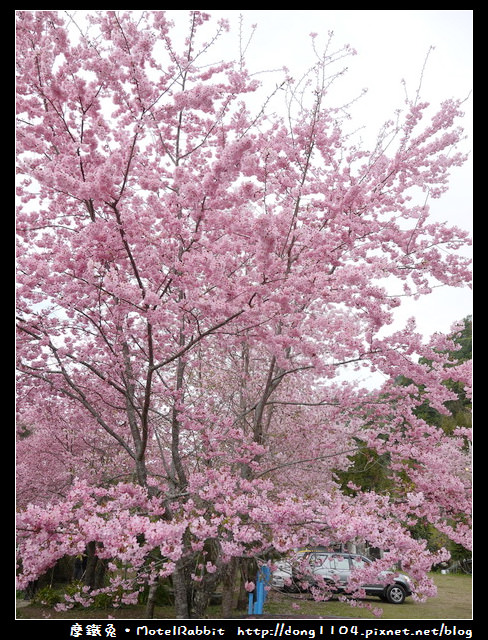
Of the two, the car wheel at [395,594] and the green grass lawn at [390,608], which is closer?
the green grass lawn at [390,608]

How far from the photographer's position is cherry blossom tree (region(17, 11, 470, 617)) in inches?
183

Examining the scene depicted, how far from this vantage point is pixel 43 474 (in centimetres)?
1056

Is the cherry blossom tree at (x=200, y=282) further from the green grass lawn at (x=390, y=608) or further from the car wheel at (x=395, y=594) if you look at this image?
the car wheel at (x=395, y=594)

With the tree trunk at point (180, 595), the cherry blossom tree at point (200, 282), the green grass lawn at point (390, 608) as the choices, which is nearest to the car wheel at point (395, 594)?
the green grass lawn at point (390, 608)

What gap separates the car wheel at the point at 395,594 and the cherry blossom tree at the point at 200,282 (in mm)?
7506

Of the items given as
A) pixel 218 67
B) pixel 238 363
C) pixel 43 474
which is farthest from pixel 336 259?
pixel 43 474

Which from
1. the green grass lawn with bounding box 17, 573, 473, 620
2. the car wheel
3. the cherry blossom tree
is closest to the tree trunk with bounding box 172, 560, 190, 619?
the cherry blossom tree

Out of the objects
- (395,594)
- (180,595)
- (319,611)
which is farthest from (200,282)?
(395,594)

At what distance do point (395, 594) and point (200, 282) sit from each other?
1224cm

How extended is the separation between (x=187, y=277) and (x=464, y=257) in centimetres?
423

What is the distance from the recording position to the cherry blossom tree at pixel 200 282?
4.65 m

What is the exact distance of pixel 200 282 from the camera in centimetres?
572

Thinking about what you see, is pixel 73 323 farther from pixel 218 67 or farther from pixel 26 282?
pixel 218 67

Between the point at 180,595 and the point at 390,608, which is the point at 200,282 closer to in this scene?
the point at 180,595
